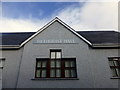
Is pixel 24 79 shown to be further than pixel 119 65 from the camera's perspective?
No

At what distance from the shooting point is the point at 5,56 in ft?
44.9

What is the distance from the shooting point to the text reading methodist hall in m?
12.4

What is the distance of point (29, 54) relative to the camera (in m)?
13.6

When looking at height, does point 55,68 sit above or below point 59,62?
below

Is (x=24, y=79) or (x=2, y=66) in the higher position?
(x=2, y=66)

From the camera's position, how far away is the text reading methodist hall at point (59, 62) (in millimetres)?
12422

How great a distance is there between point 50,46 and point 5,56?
4.04 m

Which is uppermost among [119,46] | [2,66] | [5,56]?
[119,46]

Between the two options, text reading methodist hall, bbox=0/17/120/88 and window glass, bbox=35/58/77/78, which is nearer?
text reading methodist hall, bbox=0/17/120/88

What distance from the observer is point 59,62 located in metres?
13.6

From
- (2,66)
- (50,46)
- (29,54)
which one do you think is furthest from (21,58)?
(50,46)

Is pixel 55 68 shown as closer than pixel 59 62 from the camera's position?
Yes

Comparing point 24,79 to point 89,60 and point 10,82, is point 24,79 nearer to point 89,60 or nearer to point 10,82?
point 10,82

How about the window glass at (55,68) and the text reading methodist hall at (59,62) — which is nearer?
the text reading methodist hall at (59,62)
